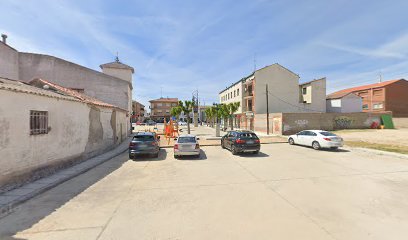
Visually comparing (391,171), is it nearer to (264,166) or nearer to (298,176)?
(298,176)

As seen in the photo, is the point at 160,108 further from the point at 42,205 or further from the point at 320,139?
the point at 42,205

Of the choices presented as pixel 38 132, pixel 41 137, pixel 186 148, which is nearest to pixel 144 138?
pixel 186 148

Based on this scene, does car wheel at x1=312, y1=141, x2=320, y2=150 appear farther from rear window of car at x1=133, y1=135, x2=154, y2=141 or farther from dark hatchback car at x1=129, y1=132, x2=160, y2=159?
rear window of car at x1=133, y1=135, x2=154, y2=141

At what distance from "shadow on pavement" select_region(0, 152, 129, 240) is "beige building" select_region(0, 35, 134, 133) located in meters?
16.7

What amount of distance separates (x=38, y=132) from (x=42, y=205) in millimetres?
3735

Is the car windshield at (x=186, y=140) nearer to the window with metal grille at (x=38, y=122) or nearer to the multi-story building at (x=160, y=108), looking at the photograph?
the window with metal grille at (x=38, y=122)

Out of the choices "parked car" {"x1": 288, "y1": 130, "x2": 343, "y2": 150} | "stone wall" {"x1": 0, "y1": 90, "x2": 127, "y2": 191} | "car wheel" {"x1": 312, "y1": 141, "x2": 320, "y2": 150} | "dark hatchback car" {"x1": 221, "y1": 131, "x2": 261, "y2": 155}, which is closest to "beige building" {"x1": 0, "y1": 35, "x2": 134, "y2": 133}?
"stone wall" {"x1": 0, "y1": 90, "x2": 127, "y2": 191}

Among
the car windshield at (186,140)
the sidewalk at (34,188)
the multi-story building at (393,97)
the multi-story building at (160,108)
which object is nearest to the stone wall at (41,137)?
the sidewalk at (34,188)

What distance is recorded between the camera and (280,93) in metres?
39.0

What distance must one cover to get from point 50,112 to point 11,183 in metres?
3.12

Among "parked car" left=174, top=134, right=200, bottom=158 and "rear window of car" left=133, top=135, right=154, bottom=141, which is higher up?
"rear window of car" left=133, top=135, right=154, bottom=141

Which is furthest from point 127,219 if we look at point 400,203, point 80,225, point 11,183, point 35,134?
point 400,203

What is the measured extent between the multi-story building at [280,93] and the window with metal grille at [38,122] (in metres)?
31.7

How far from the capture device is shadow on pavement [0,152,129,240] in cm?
426
